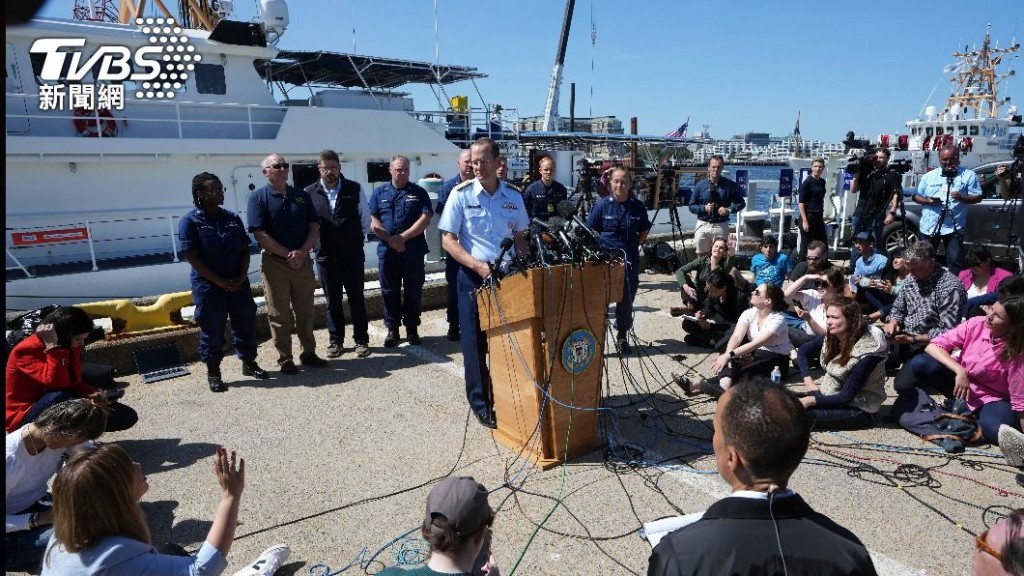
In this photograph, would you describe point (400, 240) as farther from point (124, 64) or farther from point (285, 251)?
point (124, 64)

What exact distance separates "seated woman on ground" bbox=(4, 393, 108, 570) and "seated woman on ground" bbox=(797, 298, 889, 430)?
436cm

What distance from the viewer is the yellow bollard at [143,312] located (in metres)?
6.19

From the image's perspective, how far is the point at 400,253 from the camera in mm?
6402

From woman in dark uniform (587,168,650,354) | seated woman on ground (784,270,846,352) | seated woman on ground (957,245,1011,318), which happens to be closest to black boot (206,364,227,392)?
woman in dark uniform (587,168,650,354)

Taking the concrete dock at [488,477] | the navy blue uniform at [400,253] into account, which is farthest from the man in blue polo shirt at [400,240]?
the concrete dock at [488,477]

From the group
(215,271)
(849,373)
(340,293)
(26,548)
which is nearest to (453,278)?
(340,293)

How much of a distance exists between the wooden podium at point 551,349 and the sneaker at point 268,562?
60.6 inches

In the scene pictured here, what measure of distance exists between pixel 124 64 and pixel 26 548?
1034cm

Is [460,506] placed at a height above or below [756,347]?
above

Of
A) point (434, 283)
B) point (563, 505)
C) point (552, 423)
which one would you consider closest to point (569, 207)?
point (552, 423)

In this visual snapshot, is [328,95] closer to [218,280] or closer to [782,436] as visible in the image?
[218,280]

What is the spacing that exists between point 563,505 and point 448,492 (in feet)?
5.07

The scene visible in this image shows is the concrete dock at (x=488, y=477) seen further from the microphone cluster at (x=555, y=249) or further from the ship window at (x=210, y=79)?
the ship window at (x=210, y=79)

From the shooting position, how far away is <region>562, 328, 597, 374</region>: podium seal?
12.1ft
